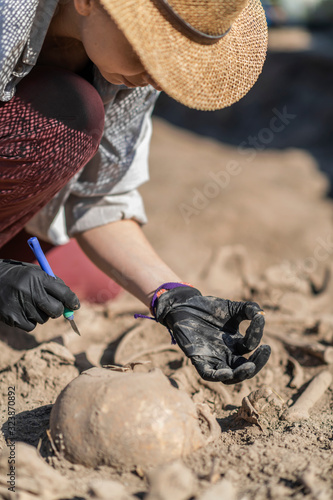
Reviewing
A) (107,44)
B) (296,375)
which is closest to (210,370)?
(296,375)

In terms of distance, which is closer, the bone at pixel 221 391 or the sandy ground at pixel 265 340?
the sandy ground at pixel 265 340

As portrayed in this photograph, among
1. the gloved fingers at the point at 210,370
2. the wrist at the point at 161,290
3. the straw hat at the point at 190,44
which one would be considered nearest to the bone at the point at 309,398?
the gloved fingers at the point at 210,370

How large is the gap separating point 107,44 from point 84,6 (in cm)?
11

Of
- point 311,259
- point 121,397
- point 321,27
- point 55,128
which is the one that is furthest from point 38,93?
point 321,27

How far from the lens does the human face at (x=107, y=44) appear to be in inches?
51.6

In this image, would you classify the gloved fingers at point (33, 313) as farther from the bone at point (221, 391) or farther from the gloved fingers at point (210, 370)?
the bone at point (221, 391)

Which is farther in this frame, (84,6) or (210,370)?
(210,370)

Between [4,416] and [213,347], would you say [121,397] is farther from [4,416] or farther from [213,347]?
[4,416]

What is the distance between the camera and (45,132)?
1.64m

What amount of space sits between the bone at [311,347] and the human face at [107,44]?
1.33 metres

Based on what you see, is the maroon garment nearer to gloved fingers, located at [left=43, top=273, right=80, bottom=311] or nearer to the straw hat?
gloved fingers, located at [left=43, top=273, right=80, bottom=311]

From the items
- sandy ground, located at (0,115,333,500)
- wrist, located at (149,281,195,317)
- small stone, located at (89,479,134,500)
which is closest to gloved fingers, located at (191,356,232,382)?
sandy ground, located at (0,115,333,500)

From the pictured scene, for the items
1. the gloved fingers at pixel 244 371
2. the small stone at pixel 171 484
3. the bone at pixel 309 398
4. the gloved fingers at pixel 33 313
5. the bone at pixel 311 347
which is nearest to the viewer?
the small stone at pixel 171 484

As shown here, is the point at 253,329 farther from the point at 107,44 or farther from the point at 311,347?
the point at 107,44
